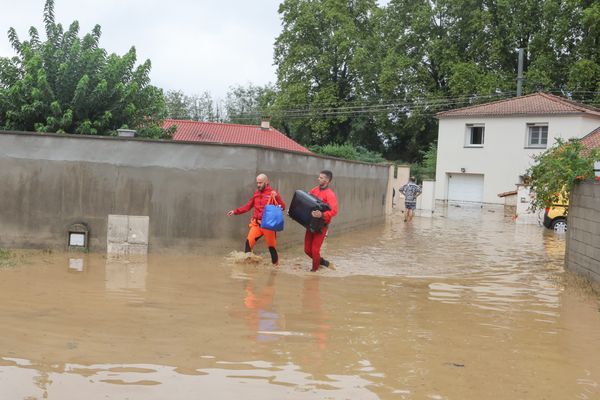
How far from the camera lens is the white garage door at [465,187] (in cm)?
4206

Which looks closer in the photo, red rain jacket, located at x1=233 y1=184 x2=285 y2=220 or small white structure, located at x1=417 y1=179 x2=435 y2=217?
red rain jacket, located at x1=233 y1=184 x2=285 y2=220

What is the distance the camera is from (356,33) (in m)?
51.4

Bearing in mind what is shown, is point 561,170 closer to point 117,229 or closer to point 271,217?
point 271,217

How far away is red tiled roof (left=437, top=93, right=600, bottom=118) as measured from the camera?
123 feet

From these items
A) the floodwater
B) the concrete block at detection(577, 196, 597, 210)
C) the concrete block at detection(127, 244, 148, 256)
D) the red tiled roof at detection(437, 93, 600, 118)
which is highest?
the red tiled roof at detection(437, 93, 600, 118)

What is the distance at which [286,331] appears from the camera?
21.0 ft

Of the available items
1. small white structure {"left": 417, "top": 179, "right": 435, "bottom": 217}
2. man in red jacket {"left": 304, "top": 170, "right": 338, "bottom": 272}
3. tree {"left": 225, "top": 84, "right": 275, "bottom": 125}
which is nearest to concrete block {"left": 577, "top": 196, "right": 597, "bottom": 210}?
man in red jacket {"left": 304, "top": 170, "right": 338, "bottom": 272}

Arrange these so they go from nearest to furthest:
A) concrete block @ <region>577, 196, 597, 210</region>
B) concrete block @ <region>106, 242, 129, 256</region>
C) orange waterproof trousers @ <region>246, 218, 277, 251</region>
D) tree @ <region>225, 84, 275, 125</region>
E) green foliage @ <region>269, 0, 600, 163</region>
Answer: concrete block @ <region>577, 196, 597, 210</region>
orange waterproof trousers @ <region>246, 218, 277, 251</region>
concrete block @ <region>106, 242, 129, 256</region>
green foliage @ <region>269, 0, 600, 163</region>
tree @ <region>225, 84, 275, 125</region>

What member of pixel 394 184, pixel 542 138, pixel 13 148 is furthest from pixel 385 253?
pixel 542 138

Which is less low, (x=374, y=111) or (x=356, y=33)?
(x=356, y=33)

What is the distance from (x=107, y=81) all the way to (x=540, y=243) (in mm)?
11452

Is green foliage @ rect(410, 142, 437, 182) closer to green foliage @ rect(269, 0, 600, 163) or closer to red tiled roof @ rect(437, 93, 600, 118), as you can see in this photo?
green foliage @ rect(269, 0, 600, 163)

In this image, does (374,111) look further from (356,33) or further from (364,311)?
(364,311)

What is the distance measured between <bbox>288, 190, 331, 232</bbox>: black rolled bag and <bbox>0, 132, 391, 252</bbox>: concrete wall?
1304 mm
